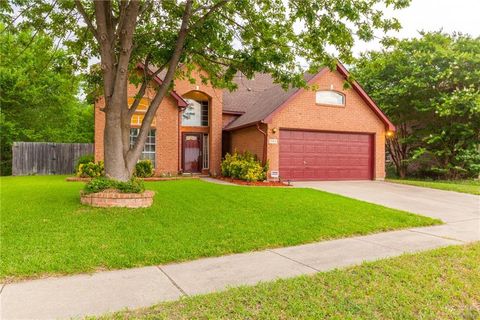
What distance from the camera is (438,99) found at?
18.1 metres

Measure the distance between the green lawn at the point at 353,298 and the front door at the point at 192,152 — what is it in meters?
13.9

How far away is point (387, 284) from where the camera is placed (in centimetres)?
395

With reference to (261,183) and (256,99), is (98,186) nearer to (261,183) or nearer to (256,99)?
(261,183)

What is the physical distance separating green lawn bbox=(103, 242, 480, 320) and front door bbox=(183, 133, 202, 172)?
13926 millimetres

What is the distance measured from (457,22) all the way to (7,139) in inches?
1118

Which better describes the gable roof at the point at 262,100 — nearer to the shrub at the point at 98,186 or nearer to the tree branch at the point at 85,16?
the tree branch at the point at 85,16

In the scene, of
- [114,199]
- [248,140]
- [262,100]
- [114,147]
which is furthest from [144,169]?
[114,199]

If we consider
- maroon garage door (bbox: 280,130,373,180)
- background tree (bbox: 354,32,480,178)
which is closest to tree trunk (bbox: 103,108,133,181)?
maroon garage door (bbox: 280,130,373,180)

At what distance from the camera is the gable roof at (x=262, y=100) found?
15.1 m

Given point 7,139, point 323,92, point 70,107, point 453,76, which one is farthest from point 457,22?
point 7,139

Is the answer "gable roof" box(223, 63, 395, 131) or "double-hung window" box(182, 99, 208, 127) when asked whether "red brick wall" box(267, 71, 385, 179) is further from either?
"double-hung window" box(182, 99, 208, 127)

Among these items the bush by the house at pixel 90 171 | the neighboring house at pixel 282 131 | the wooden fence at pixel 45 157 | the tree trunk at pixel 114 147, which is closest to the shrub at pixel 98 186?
the tree trunk at pixel 114 147

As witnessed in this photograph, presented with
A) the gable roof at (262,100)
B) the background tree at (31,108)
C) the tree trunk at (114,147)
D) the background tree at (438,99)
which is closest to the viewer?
the tree trunk at (114,147)

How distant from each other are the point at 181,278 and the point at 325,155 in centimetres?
1276
